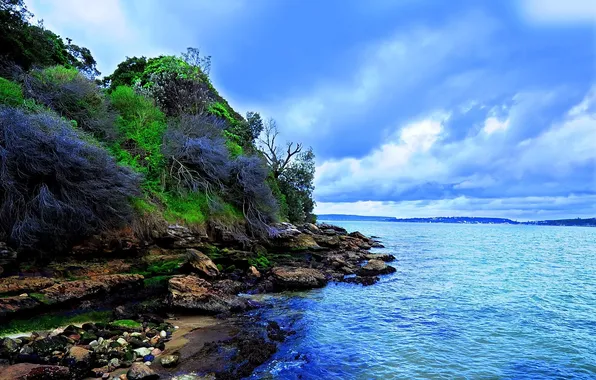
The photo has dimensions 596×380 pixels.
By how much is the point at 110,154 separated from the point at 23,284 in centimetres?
835

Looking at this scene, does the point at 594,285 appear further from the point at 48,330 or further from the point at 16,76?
the point at 16,76

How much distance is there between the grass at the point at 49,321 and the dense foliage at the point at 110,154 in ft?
11.4

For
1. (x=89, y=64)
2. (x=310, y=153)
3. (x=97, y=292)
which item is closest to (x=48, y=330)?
(x=97, y=292)

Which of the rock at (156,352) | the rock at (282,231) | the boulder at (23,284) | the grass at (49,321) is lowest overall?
the grass at (49,321)

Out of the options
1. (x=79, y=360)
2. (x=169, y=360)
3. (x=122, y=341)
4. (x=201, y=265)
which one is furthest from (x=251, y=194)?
(x=79, y=360)

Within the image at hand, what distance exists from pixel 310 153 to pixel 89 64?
97.5 ft

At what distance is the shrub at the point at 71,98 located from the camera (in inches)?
790

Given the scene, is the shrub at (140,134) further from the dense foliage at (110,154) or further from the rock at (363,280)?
the rock at (363,280)

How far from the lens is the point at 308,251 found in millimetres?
27188

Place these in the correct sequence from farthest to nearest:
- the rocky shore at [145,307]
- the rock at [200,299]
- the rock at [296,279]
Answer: the rock at [296,279] → the rock at [200,299] → the rocky shore at [145,307]

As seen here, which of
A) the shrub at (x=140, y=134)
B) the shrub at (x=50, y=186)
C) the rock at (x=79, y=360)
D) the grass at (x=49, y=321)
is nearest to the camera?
the rock at (x=79, y=360)

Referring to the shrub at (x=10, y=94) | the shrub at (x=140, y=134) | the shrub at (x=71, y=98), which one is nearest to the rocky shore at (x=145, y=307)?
the shrub at (x=140, y=134)

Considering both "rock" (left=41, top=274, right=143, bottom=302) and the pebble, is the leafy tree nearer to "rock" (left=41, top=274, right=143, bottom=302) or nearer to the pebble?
"rock" (left=41, top=274, right=143, bottom=302)

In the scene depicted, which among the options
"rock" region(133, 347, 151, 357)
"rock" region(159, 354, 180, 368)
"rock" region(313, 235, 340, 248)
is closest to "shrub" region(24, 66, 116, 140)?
"rock" region(133, 347, 151, 357)
